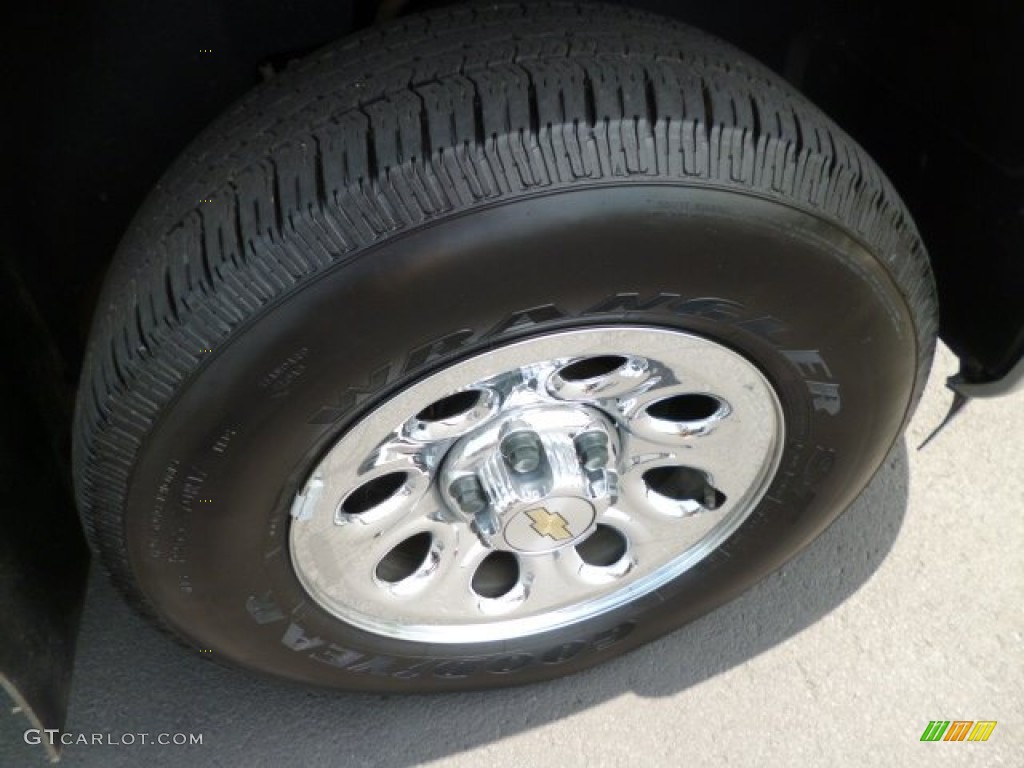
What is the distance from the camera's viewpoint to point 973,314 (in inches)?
66.2

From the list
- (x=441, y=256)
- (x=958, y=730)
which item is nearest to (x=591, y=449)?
(x=441, y=256)

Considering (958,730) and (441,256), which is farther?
(958,730)

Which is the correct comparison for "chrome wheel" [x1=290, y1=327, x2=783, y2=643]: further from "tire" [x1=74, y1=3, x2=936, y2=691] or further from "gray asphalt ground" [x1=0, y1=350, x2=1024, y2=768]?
"gray asphalt ground" [x1=0, y1=350, x2=1024, y2=768]

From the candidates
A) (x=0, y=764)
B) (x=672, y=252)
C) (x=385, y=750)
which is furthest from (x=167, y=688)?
(x=672, y=252)

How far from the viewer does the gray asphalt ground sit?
182cm

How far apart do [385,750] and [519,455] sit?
0.72m

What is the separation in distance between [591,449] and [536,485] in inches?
4.0

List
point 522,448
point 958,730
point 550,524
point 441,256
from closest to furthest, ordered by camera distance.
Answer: point 441,256 → point 522,448 → point 550,524 → point 958,730

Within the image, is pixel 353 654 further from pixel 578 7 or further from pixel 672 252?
pixel 578 7

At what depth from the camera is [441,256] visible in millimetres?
1118

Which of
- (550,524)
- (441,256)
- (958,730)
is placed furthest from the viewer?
(958,730)

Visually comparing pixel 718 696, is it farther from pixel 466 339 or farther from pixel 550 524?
pixel 466 339

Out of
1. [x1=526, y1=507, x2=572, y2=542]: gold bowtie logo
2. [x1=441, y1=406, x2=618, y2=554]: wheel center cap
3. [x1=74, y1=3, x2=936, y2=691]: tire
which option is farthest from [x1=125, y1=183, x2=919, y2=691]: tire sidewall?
[x1=526, y1=507, x2=572, y2=542]: gold bowtie logo

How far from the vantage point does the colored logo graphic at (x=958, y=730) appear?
184cm
